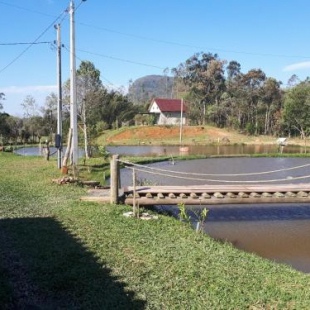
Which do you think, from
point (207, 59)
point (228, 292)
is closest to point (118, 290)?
point (228, 292)

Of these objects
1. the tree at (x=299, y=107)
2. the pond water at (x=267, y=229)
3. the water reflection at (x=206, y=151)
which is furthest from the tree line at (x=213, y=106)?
the pond water at (x=267, y=229)

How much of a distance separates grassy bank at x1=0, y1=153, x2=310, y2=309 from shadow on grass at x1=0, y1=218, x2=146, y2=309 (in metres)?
0.01

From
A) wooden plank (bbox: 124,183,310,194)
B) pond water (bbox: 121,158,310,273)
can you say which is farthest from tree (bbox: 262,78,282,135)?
wooden plank (bbox: 124,183,310,194)

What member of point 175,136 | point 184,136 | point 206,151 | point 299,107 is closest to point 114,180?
point 206,151

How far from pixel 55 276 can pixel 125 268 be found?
1106mm

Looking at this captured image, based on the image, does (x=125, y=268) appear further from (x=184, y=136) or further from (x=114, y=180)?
(x=184, y=136)

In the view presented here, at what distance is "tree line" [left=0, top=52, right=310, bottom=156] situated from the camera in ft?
163

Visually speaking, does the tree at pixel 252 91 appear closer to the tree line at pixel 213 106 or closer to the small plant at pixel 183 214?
the tree line at pixel 213 106

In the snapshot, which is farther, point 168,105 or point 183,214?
point 168,105

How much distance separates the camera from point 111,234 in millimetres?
8438

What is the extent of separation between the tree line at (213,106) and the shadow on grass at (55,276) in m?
38.0

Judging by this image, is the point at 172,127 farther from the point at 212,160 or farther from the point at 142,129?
the point at 212,160

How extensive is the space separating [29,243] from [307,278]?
4.96m

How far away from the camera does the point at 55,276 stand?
246 inches
